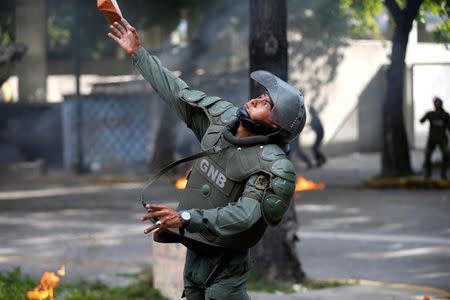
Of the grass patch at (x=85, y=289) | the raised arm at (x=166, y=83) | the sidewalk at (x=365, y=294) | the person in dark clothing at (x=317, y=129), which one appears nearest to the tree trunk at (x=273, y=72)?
the sidewalk at (x=365, y=294)

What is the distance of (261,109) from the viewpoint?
15.6 feet

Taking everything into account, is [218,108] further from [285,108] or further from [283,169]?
[283,169]

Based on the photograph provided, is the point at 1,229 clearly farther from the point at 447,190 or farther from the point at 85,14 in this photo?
the point at 85,14

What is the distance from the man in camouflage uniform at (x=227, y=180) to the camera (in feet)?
15.1

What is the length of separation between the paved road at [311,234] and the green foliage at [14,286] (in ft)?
4.46

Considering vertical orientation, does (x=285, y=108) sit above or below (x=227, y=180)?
above

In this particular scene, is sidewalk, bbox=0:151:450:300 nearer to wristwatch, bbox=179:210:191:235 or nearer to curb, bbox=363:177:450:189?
curb, bbox=363:177:450:189

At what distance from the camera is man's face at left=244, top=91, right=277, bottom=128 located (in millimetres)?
4730

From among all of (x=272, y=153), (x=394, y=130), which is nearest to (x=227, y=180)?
(x=272, y=153)

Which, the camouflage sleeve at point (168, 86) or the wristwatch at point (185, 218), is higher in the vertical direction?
the camouflage sleeve at point (168, 86)

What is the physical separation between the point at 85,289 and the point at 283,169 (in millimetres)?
4440

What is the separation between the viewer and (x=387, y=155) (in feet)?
64.8

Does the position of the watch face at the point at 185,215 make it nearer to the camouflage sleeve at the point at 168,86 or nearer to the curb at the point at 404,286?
the camouflage sleeve at the point at 168,86

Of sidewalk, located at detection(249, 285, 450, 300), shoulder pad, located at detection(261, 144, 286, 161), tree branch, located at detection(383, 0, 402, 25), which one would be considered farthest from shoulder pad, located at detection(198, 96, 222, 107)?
tree branch, located at detection(383, 0, 402, 25)
